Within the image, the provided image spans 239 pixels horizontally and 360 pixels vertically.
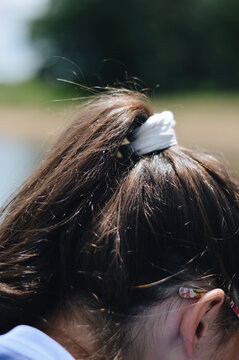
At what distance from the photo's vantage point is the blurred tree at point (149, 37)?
734 inches

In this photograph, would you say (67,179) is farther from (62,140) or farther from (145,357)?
(145,357)

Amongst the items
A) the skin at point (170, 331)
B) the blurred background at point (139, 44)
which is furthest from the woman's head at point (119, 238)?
the blurred background at point (139, 44)

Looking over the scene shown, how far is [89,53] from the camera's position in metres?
19.3

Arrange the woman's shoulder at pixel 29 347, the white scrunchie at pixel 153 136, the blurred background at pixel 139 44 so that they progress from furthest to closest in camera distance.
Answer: the blurred background at pixel 139 44, the white scrunchie at pixel 153 136, the woman's shoulder at pixel 29 347

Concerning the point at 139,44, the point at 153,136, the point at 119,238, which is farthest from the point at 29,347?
the point at 139,44

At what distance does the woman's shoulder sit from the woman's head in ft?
0.32

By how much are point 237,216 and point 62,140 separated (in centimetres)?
43

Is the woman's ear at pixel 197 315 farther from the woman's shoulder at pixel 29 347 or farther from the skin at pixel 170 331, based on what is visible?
the woman's shoulder at pixel 29 347

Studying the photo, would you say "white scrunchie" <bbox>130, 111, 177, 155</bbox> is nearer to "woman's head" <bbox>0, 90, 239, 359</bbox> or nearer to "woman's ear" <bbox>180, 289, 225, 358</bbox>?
"woman's head" <bbox>0, 90, 239, 359</bbox>

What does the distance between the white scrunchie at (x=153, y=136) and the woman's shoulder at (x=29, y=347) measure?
1.44 feet

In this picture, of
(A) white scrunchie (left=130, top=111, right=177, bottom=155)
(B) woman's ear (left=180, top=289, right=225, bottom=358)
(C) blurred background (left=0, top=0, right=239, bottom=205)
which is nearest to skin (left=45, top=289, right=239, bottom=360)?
(B) woman's ear (left=180, top=289, right=225, bottom=358)

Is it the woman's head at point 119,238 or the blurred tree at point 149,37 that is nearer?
the woman's head at point 119,238

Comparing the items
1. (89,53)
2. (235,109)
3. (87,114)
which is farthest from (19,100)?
(87,114)

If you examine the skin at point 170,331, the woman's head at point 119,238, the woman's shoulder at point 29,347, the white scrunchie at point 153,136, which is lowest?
the skin at point 170,331
